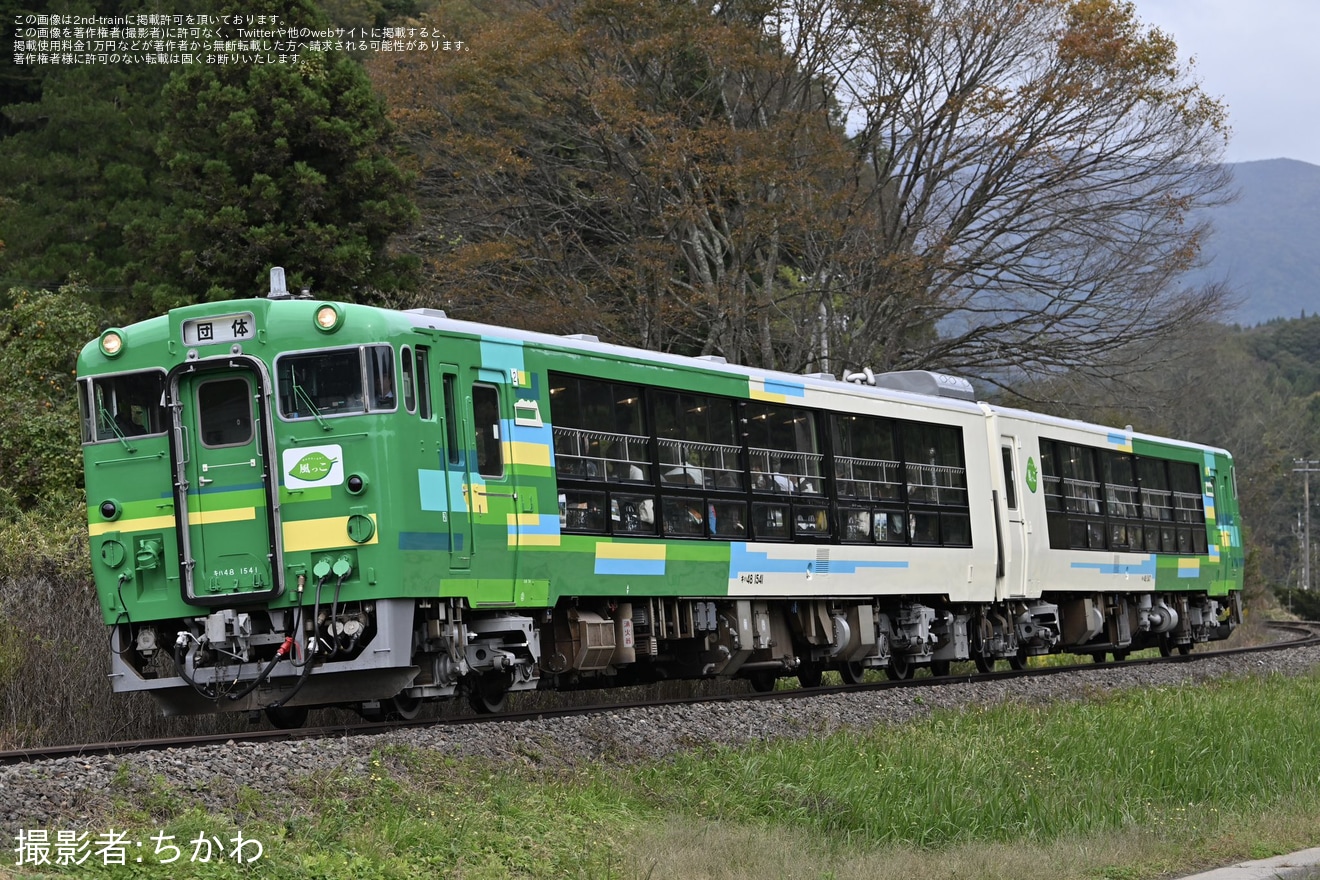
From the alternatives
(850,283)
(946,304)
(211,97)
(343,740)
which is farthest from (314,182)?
(343,740)

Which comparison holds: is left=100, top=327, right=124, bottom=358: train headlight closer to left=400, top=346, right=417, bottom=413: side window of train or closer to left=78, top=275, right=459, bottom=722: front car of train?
left=78, top=275, right=459, bottom=722: front car of train

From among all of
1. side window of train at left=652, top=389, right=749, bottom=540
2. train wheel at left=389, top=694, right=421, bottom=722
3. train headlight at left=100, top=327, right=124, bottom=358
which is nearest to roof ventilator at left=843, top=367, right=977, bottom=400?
side window of train at left=652, top=389, right=749, bottom=540

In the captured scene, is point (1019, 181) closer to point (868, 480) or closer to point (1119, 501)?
point (1119, 501)

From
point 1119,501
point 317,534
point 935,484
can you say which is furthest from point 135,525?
point 1119,501

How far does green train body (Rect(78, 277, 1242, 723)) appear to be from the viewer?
11977 millimetres

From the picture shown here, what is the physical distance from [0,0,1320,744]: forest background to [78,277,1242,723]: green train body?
342 inches

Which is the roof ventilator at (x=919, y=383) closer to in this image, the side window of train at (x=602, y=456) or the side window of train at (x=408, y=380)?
the side window of train at (x=602, y=456)

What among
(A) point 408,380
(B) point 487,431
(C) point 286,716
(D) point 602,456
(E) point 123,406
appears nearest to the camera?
(A) point 408,380

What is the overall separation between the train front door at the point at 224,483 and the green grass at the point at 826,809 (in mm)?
2703

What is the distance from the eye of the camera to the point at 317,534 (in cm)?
1193

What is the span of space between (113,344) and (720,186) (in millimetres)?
14941

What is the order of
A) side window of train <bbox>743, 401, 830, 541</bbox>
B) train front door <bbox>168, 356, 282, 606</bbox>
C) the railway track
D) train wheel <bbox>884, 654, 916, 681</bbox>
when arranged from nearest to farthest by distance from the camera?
1. the railway track
2. train front door <bbox>168, 356, 282, 606</bbox>
3. side window of train <bbox>743, 401, 830, 541</bbox>
4. train wheel <bbox>884, 654, 916, 681</bbox>

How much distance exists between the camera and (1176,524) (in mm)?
25594

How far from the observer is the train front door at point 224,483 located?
12.1 meters
